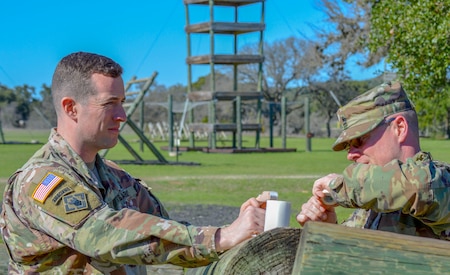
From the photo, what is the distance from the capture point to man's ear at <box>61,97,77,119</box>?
9.83 ft

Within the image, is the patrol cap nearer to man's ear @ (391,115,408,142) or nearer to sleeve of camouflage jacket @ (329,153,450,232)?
man's ear @ (391,115,408,142)

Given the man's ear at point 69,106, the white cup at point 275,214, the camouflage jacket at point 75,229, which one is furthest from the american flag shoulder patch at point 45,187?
the white cup at point 275,214

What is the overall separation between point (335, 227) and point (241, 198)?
440 inches

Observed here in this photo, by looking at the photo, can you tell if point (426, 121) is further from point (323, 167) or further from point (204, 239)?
point (204, 239)

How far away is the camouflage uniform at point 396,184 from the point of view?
8.86 ft

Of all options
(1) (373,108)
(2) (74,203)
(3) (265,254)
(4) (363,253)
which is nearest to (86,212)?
(2) (74,203)

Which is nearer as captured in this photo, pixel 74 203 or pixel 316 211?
pixel 74 203

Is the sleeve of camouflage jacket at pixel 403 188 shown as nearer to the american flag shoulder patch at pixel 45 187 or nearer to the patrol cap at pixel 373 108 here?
the patrol cap at pixel 373 108

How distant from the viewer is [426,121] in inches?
1989

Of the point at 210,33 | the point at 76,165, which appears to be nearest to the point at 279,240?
the point at 76,165

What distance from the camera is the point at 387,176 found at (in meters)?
2.72

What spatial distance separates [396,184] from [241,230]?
56 cm

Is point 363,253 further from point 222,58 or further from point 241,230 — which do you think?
point 222,58

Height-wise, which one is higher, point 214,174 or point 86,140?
point 86,140
